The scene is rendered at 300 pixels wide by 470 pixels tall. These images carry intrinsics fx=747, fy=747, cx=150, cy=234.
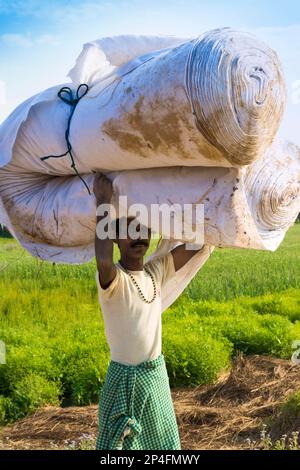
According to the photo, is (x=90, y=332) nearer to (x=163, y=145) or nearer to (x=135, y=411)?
(x=135, y=411)

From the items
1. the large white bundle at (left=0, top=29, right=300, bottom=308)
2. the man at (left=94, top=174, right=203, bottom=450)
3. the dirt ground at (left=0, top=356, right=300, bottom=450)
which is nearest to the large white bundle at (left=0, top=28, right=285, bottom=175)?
the large white bundle at (left=0, top=29, right=300, bottom=308)

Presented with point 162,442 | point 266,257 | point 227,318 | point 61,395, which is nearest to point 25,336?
point 61,395

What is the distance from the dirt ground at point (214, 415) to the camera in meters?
4.70

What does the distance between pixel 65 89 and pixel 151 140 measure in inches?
24.3

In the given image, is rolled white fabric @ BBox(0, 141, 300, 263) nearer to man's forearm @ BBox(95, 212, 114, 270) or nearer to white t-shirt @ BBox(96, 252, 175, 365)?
man's forearm @ BBox(95, 212, 114, 270)

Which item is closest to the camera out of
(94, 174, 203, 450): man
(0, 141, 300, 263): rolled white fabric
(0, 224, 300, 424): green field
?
(0, 141, 300, 263): rolled white fabric

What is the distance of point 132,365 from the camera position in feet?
9.32

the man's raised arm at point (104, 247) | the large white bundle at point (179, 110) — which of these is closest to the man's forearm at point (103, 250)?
the man's raised arm at point (104, 247)

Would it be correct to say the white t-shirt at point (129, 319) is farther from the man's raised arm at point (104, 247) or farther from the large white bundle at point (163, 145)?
the large white bundle at point (163, 145)

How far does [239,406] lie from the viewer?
17.2ft

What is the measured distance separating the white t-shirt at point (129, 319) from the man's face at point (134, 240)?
0.08 m

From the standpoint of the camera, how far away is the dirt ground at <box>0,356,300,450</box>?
470cm

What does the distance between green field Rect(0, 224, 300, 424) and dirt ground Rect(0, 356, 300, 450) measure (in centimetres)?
16

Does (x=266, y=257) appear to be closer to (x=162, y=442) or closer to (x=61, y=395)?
(x=61, y=395)
